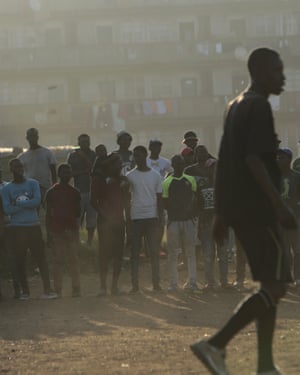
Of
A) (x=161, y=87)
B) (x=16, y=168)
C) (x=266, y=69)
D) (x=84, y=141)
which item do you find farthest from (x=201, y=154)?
(x=161, y=87)

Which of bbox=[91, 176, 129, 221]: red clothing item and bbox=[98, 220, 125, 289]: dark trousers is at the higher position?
bbox=[91, 176, 129, 221]: red clothing item

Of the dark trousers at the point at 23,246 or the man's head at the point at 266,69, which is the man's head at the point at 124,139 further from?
the man's head at the point at 266,69

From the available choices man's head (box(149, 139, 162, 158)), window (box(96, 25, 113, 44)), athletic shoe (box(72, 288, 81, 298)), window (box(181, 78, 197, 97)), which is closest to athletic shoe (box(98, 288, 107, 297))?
athletic shoe (box(72, 288, 81, 298))

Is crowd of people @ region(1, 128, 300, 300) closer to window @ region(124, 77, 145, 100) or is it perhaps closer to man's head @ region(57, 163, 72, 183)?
man's head @ region(57, 163, 72, 183)

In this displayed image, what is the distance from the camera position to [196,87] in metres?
58.4

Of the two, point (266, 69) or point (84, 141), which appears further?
point (84, 141)

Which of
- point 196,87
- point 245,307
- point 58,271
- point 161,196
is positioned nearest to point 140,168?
point 161,196

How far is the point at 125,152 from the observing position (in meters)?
17.1

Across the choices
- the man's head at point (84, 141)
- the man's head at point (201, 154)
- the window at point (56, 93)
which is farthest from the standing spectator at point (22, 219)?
the window at point (56, 93)

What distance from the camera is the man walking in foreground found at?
6840 mm

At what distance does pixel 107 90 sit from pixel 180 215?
4344 cm

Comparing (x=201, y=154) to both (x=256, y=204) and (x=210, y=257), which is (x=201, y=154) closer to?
(x=210, y=257)

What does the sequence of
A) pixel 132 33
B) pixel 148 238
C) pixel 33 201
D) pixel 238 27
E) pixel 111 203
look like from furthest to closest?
pixel 132 33 → pixel 238 27 → pixel 148 238 → pixel 111 203 → pixel 33 201

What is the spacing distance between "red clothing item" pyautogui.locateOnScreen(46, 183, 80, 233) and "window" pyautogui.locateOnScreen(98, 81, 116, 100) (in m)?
43.2
